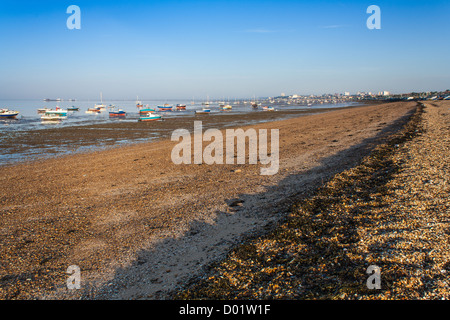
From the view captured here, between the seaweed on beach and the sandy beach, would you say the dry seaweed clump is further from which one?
the sandy beach

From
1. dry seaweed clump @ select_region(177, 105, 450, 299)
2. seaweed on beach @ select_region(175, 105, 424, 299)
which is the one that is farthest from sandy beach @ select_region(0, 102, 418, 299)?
dry seaweed clump @ select_region(177, 105, 450, 299)

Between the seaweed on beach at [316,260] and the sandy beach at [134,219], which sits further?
the sandy beach at [134,219]

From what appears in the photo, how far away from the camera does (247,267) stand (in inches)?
194

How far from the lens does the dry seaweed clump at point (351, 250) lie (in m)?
3.98

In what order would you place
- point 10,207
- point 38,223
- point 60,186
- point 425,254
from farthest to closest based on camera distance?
point 60,186 → point 10,207 → point 38,223 → point 425,254

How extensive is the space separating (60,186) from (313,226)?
11.2 metres

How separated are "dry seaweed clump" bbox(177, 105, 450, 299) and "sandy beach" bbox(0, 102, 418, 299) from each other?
91 centimetres

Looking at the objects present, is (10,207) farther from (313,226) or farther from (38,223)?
(313,226)

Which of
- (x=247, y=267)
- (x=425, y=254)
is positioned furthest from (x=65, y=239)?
(x=425, y=254)

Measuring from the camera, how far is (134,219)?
8.52m

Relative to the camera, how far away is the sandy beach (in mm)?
5562

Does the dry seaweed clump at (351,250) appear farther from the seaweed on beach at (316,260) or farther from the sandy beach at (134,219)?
the sandy beach at (134,219)

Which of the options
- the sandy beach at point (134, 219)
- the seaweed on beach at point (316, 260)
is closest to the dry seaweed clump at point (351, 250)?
the seaweed on beach at point (316, 260)

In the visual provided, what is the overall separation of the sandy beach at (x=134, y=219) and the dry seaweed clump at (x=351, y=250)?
907 millimetres
